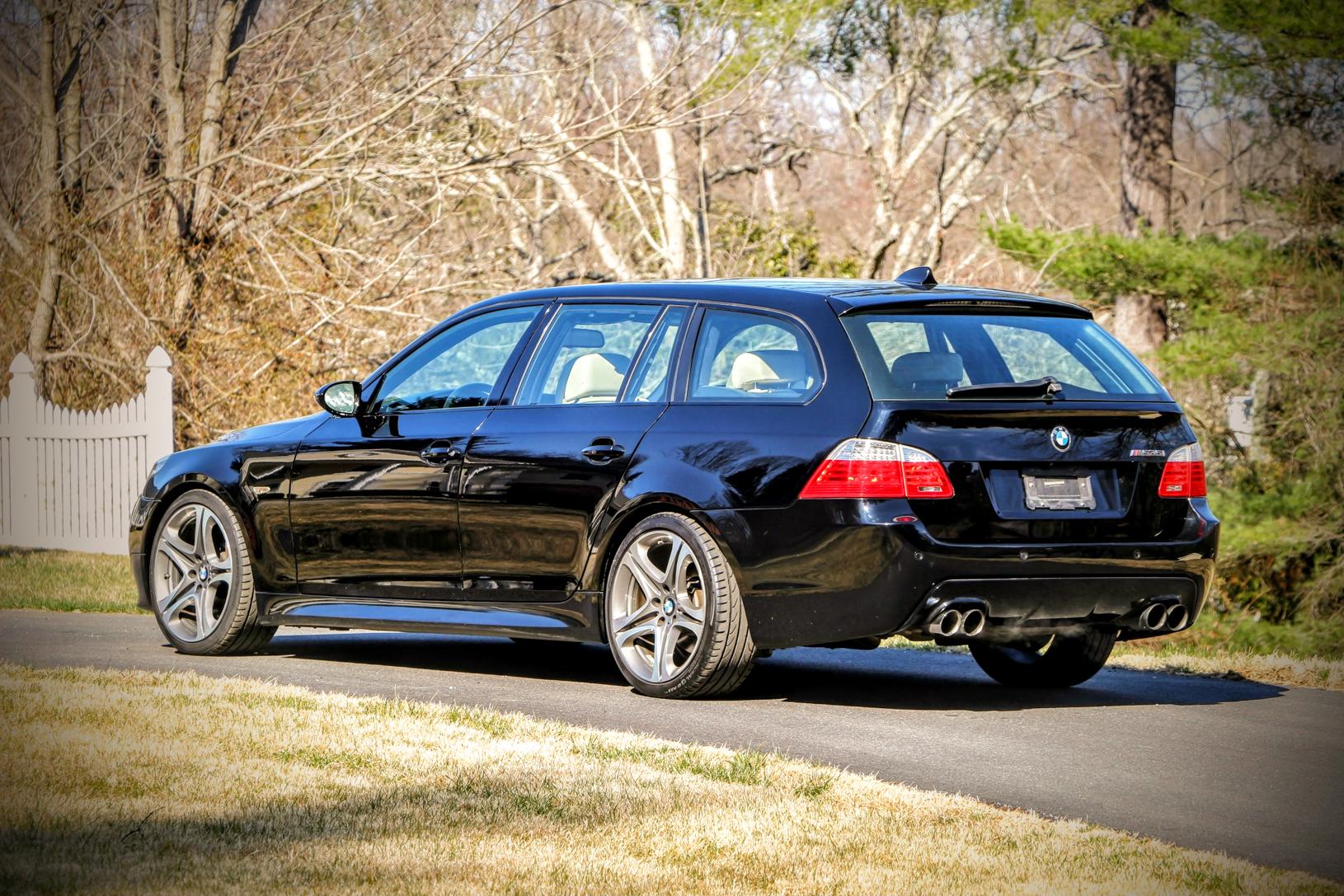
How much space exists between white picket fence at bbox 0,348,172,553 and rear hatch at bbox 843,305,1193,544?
983cm

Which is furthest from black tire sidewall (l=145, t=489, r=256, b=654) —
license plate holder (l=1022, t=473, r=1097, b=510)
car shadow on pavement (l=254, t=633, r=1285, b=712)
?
license plate holder (l=1022, t=473, r=1097, b=510)

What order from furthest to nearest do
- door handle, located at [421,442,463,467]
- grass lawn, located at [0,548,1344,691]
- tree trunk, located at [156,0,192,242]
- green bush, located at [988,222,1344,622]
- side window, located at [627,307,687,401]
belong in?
green bush, located at [988,222,1344,622]
tree trunk, located at [156,0,192,242]
grass lawn, located at [0,548,1344,691]
door handle, located at [421,442,463,467]
side window, located at [627,307,687,401]

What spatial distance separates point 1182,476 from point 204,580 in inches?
184

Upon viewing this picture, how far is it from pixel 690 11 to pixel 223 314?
6.72 meters

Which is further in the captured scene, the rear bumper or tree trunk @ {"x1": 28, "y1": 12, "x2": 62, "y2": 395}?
tree trunk @ {"x1": 28, "y1": 12, "x2": 62, "y2": 395}

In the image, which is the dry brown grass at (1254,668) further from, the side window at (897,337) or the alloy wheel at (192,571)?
the alloy wheel at (192,571)

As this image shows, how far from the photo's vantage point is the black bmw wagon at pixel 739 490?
24.5 ft

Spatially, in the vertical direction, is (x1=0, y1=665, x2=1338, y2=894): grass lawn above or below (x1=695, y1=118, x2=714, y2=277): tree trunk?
below

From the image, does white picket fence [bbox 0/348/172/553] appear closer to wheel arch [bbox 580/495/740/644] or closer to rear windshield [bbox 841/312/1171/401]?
wheel arch [bbox 580/495/740/644]

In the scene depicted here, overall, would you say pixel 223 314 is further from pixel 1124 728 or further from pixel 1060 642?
pixel 1124 728

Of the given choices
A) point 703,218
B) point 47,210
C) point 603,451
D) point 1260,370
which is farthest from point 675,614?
point 703,218

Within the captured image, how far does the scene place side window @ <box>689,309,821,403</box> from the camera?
7863 mm

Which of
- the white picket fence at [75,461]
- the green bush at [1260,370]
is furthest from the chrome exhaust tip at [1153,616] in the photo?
the green bush at [1260,370]

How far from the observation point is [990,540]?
7480 mm
